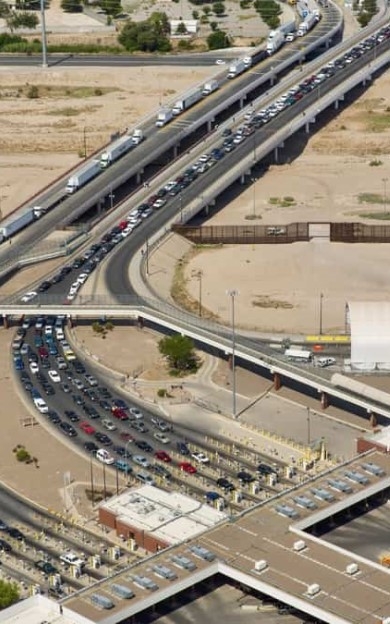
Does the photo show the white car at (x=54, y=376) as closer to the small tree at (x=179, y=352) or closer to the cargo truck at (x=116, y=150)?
the small tree at (x=179, y=352)

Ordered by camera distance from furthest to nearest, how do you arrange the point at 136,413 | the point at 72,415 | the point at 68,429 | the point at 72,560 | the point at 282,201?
the point at 282,201 → the point at 136,413 → the point at 72,415 → the point at 68,429 → the point at 72,560

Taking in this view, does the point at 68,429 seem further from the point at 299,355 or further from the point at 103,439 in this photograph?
the point at 299,355

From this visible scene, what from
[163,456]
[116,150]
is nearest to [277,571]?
[163,456]

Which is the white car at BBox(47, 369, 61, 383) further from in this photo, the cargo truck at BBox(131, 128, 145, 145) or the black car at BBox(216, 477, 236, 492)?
the cargo truck at BBox(131, 128, 145, 145)

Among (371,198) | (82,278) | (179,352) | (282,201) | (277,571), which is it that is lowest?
(371,198)

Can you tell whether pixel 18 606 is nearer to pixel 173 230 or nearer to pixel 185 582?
pixel 185 582

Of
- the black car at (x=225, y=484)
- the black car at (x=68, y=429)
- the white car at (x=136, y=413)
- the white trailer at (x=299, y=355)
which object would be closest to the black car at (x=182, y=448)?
the black car at (x=225, y=484)

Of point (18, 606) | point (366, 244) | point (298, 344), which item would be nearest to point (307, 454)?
point (298, 344)
